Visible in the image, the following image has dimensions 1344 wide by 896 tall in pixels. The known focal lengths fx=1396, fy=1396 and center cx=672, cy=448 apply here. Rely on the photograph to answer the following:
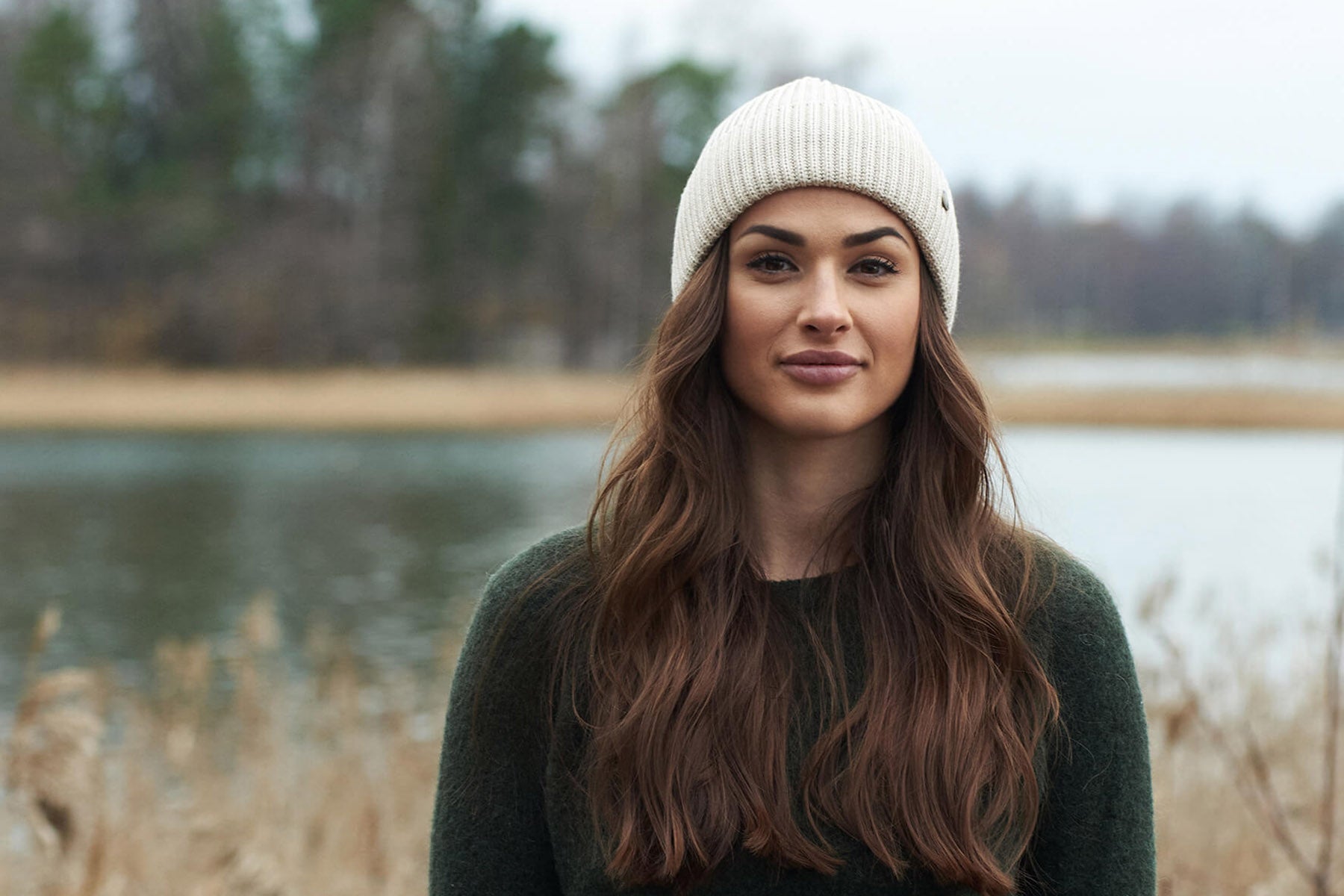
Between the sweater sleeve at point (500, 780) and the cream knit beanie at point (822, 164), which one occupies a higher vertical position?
the cream knit beanie at point (822, 164)

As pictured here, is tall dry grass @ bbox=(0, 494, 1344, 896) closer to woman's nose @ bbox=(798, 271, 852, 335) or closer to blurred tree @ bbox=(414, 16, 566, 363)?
woman's nose @ bbox=(798, 271, 852, 335)

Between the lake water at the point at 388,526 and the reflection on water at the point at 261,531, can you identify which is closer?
the lake water at the point at 388,526

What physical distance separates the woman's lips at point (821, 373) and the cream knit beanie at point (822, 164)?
0.67 feet

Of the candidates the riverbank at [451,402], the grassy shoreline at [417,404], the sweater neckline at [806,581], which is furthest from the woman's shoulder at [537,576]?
the grassy shoreline at [417,404]

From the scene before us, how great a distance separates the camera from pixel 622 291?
29.3 meters

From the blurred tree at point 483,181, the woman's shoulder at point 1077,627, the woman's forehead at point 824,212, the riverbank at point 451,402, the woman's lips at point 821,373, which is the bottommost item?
the riverbank at point 451,402

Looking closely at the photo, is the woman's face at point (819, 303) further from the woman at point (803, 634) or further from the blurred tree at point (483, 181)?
the blurred tree at point (483, 181)

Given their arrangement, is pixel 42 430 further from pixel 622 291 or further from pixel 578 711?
pixel 578 711

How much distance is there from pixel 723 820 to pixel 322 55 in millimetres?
29845

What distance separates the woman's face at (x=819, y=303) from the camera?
1.68 metres

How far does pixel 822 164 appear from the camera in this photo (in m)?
1.68

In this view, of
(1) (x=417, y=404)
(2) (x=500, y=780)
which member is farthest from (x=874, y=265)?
(1) (x=417, y=404)

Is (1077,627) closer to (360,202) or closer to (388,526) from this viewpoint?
(388,526)

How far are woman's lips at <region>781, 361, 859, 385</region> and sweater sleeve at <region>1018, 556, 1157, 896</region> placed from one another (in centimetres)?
38
